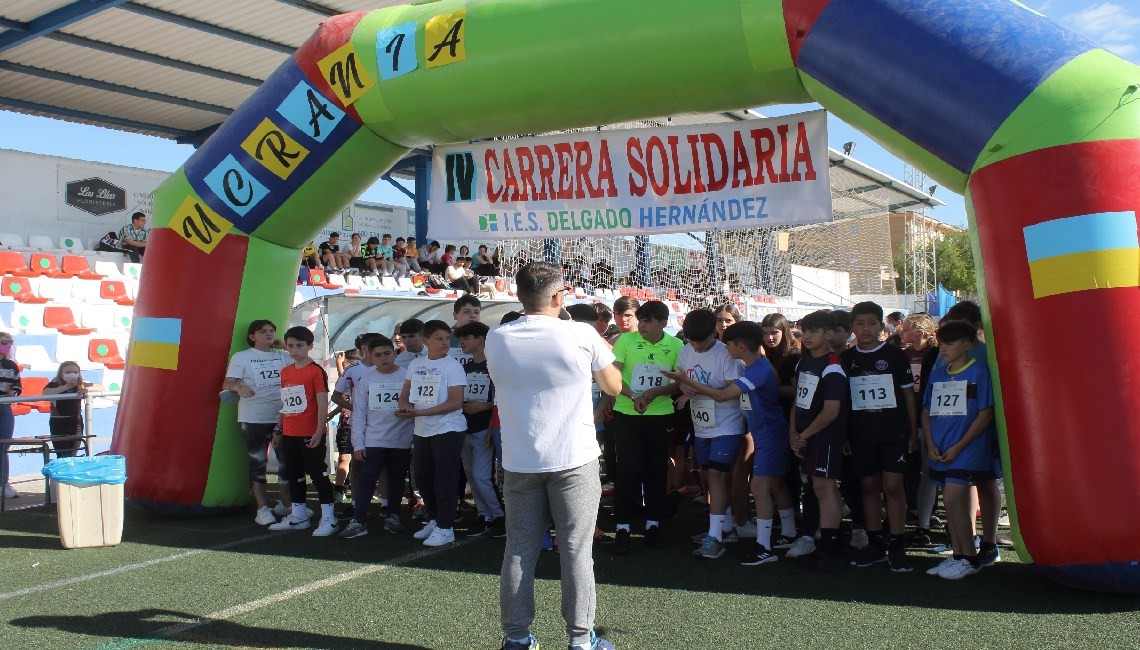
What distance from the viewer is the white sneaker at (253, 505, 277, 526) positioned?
6.95 m

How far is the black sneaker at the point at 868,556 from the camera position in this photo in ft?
17.7

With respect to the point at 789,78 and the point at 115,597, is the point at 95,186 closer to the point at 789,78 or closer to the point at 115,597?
the point at 115,597

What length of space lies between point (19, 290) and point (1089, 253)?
Result: 38.5ft

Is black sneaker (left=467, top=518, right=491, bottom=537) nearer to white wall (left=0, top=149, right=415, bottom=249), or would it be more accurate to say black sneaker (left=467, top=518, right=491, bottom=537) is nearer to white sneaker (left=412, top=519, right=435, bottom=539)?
white sneaker (left=412, top=519, right=435, bottom=539)

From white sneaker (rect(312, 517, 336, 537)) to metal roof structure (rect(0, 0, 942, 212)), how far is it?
6033 mm

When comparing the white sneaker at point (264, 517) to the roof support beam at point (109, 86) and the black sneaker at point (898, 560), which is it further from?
the roof support beam at point (109, 86)

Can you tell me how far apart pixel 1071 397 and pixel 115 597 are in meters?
5.04

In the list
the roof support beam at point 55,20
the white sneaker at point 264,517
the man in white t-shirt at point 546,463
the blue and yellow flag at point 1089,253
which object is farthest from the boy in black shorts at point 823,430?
the roof support beam at point 55,20

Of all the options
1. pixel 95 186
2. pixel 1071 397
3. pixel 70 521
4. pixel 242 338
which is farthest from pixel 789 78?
pixel 95 186

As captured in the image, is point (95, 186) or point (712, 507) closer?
point (712, 507)

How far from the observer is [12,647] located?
4.10 meters

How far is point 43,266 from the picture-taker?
39.9 feet

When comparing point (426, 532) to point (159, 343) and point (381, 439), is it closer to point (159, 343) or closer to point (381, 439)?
point (381, 439)


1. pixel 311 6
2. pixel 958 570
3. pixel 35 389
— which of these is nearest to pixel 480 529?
pixel 958 570
